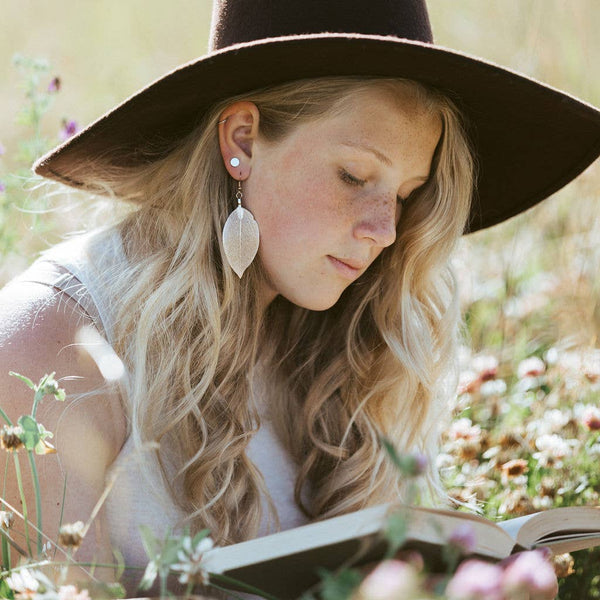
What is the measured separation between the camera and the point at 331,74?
2010 mm

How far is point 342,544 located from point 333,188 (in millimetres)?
975

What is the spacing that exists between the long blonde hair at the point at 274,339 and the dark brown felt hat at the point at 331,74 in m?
0.08

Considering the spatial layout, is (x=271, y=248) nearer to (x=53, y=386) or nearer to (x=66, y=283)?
(x=66, y=283)

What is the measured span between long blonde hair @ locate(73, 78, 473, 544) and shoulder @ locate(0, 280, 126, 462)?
0.07 m

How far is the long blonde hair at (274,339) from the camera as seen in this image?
210cm

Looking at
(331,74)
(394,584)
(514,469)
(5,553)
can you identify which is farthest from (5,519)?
(514,469)

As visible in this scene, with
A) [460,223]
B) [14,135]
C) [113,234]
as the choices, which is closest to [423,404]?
[460,223]

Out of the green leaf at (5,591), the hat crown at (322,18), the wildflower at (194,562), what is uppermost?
the hat crown at (322,18)

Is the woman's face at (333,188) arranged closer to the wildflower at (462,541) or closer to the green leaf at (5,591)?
the green leaf at (5,591)

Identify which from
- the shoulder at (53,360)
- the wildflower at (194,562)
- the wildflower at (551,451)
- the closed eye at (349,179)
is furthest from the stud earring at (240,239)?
the wildflower at (194,562)

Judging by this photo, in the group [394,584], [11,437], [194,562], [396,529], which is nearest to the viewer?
[394,584]

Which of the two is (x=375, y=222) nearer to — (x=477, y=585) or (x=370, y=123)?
(x=370, y=123)

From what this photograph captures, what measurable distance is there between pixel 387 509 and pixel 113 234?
1.32 m

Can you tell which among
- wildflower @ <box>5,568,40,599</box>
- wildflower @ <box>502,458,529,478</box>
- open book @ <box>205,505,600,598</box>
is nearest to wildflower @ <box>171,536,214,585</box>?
open book @ <box>205,505,600,598</box>
